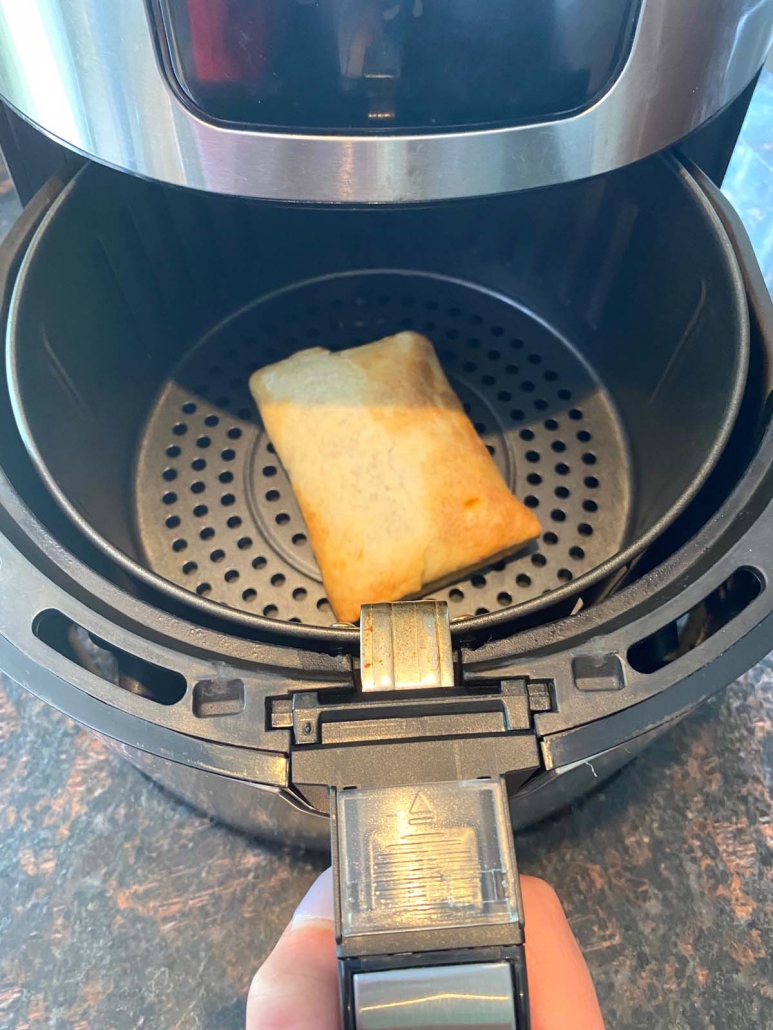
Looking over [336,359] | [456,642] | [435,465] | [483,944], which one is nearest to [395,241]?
[336,359]

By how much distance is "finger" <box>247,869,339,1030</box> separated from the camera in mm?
347

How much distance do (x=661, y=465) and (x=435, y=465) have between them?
178 millimetres

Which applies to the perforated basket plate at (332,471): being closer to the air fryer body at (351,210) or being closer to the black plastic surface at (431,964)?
the air fryer body at (351,210)

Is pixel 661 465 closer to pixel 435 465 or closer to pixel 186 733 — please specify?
pixel 435 465

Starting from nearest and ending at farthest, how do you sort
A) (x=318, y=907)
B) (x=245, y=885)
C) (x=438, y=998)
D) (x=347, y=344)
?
(x=438, y=998), (x=318, y=907), (x=245, y=885), (x=347, y=344)

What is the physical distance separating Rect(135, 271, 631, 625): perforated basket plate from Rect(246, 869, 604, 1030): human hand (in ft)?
0.76

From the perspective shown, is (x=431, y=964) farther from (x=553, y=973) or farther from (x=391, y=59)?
(x=391, y=59)

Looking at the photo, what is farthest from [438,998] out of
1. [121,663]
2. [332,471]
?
[332,471]

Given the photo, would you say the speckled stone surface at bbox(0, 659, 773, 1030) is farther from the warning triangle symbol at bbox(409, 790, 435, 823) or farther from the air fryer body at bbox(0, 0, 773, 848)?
the warning triangle symbol at bbox(409, 790, 435, 823)

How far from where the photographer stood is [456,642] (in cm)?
38

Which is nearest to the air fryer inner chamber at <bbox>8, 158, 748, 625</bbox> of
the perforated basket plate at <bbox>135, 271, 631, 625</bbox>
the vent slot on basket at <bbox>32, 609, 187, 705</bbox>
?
the perforated basket plate at <bbox>135, 271, 631, 625</bbox>

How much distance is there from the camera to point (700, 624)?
41 cm

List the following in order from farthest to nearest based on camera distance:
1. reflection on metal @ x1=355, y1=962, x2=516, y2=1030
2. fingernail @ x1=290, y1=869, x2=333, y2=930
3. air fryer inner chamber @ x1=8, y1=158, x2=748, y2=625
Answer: air fryer inner chamber @ x1=8, y1=158, x2=748, y2=625 → fingernail @ x1=290, y1=869, x2=333, y2=930 → reflection on metal @ x1=355, y1=962, x2=516, y2=1030

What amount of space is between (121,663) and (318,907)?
17 cm
